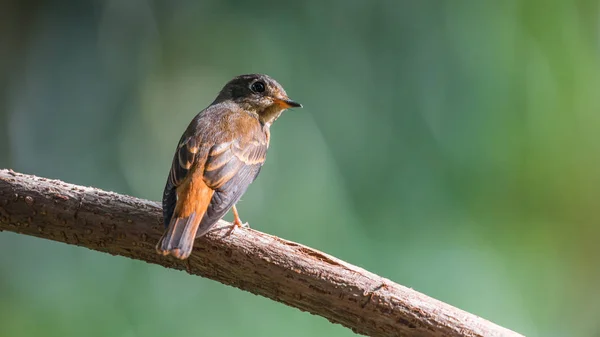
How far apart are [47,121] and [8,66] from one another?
20.1 inches

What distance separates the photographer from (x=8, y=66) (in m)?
5.12

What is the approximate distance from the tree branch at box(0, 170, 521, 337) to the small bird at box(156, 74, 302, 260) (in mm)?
116

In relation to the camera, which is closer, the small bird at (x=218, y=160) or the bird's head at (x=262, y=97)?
the small bird at (x=218, y=160)

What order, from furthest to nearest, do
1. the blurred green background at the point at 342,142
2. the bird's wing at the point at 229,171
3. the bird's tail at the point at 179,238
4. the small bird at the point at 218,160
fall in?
the blurred green background at the point at 342,142, the bird's wing at the point at 229,171, the small bird at the point at 218,160, the bird's tail at the point at 179,238

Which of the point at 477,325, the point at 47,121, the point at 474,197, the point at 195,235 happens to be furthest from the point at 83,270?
the point at 477,325

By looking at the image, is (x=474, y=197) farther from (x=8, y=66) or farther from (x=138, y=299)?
(x=8, y=66)

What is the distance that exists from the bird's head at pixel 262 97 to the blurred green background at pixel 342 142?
1.14 m

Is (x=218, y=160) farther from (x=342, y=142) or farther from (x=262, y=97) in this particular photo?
(x=342, y=142)

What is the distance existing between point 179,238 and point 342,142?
2.58 m

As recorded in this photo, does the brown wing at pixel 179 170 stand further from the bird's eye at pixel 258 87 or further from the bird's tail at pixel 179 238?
the bird's eye at pixel 258 87

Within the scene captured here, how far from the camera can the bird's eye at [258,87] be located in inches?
147

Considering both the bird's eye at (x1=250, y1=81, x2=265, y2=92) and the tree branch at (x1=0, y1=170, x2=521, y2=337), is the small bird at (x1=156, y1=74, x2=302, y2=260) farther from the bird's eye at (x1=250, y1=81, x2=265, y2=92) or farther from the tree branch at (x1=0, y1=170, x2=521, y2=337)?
the tree branch at (x1=0, y1=170, x2=521, y2=337)

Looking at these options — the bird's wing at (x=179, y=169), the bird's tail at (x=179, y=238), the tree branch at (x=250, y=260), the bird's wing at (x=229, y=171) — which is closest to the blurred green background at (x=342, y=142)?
the bird's wing at (x=229, y=171)

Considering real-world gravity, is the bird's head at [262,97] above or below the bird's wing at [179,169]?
above
